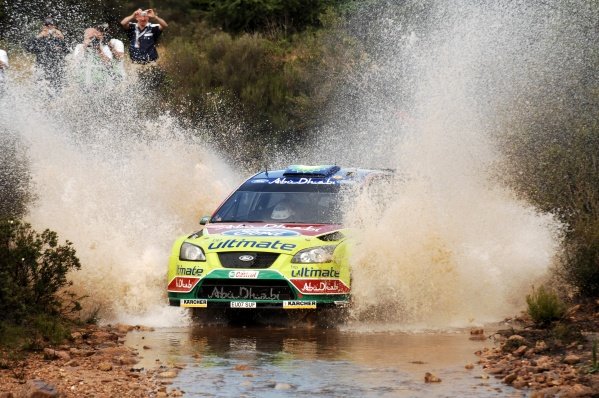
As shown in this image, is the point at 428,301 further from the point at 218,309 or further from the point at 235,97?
the point at 235,97

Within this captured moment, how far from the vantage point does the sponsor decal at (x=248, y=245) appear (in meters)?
13.4

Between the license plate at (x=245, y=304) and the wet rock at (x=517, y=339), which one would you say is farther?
the license plate at (x=245, y=304)

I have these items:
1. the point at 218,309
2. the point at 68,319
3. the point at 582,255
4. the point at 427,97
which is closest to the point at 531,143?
the point at 427,97

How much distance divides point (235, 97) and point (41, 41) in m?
5.64

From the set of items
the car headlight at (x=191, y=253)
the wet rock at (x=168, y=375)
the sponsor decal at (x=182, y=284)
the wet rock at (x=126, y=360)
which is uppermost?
the car headlight at (x=191, y=253)

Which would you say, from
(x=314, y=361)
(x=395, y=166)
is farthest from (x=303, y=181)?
(x=395, y=166)

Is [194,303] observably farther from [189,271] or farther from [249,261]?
[249,261]

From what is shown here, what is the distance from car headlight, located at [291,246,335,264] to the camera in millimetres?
13219

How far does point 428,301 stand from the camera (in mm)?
13805

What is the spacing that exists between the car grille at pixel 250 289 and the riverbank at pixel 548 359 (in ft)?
6.92

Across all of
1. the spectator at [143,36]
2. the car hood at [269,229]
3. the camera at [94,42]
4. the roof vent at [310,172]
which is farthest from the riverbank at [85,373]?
the camera at [94,42]

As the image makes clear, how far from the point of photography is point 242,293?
13195 millimetres

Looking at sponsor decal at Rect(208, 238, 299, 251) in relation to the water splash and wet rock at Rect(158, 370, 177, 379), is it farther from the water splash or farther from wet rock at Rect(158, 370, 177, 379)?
wet rock at Rect(158, 370, 177, 379)

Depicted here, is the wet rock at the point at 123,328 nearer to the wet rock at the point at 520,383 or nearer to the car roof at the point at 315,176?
the car roof at the point at 315,176
